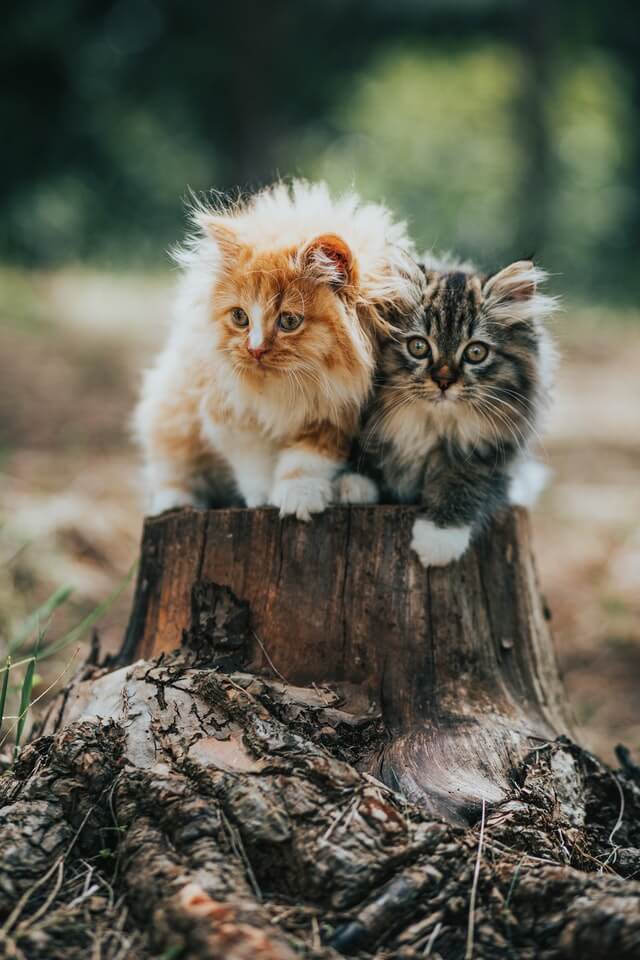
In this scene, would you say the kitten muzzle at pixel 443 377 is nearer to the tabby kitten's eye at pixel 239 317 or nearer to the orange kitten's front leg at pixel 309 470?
the orange kitten's front leg at pixel 309 470

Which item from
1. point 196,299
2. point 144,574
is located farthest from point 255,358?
point 144,574

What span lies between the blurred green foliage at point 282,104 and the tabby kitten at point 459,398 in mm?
6055

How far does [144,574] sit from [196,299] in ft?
3.02

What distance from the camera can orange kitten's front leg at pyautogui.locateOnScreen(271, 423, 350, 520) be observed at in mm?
2438

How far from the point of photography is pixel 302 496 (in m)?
2.45

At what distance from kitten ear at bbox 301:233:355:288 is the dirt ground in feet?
3.12

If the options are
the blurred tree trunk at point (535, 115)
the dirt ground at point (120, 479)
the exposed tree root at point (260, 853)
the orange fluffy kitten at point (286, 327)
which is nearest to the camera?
the exposed tree root at point (260, 853)

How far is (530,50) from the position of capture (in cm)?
1142

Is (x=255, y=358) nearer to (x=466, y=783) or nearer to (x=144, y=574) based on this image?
(x=144, y=574)

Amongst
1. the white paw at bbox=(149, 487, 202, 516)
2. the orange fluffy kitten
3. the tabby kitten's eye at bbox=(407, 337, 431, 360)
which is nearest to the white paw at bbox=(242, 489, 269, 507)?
the orange fluffy kitten

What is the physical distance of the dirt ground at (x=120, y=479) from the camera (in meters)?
4.08

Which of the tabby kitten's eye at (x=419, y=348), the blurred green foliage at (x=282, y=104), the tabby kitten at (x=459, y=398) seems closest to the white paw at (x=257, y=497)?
the tabby kitten at (x=459, y=398)

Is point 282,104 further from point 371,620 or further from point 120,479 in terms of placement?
point 371,620

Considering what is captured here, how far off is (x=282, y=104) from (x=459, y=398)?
9577 mm
